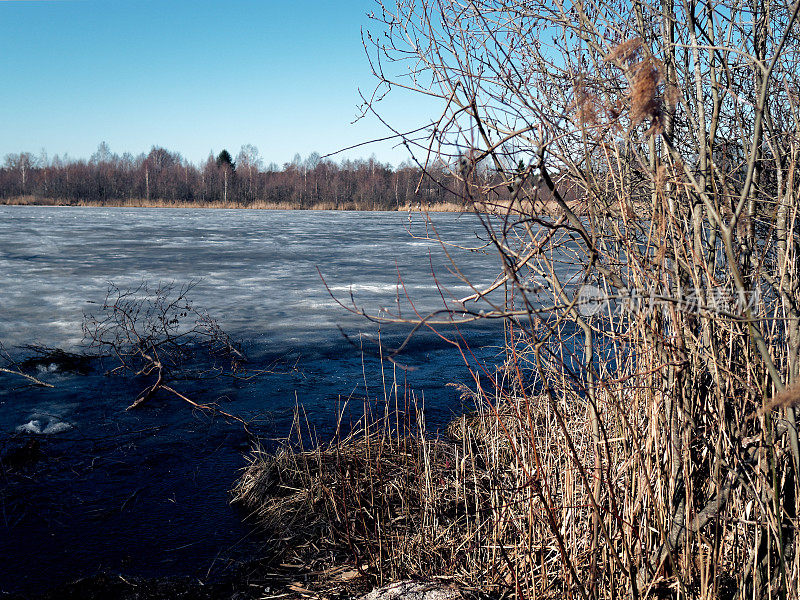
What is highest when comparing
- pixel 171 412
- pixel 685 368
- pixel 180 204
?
pixel 180 204

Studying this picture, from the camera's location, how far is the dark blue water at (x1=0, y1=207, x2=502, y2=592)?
11.7ft

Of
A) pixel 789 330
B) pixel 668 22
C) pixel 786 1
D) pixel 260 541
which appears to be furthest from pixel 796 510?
pixel 260 541

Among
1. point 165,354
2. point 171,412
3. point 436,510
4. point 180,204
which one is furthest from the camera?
point 180,204

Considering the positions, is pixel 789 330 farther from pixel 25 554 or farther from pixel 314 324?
pixel 314 324

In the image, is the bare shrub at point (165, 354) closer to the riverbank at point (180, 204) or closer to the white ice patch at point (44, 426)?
the white ice patch at point (44, 426)

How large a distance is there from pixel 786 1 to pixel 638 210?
91cm

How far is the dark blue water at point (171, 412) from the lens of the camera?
141 inches

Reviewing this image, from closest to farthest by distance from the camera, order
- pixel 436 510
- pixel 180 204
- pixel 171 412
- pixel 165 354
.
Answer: pixel 436 510 → pixel 171 412 → pixel 165 354 → pixel 180 204

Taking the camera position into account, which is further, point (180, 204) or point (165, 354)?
point (180, 204)

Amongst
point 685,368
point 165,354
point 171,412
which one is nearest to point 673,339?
point 685,368

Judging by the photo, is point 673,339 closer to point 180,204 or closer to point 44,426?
point 44,426

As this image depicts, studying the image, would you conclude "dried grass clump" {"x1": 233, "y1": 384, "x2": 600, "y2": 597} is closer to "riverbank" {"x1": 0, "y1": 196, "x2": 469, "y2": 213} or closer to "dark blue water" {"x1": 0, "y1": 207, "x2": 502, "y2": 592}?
"dark blue water" {"x1": 0, "y1": 207, "x2": 502, "y2": 592}

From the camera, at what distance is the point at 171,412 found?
548 centimetres

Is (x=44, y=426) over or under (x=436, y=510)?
under
